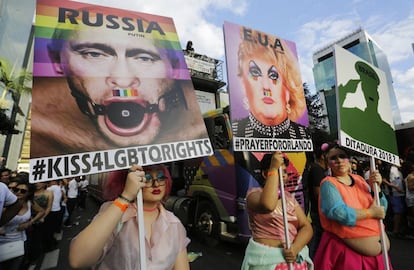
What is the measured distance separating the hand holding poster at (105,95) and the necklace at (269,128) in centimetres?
65

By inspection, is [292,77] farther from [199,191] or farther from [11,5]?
[11,5]

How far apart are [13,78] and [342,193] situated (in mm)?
13961

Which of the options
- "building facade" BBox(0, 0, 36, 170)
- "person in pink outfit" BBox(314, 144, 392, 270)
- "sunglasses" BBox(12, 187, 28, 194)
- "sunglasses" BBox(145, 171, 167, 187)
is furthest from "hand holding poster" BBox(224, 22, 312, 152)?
"building facade" BBox(0, 0, 36, 170)

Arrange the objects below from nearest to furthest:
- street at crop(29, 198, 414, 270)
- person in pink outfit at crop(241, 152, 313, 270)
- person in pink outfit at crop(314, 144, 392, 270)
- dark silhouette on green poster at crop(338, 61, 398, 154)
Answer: person in pink outfit at crop(241, 152, 313, 270) < person in pink outfit at crop(314, 144, 392, 270) < dark silhouette on green poster at crop(338, 61, 398, 154) < street at crop(29, 198, 414, 270)

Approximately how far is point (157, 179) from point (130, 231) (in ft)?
1.01

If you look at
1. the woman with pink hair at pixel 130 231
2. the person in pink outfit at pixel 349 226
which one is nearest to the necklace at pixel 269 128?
the person in pink outfit at pixel 349 226

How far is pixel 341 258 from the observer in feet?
7.02

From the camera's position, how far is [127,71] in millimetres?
1546

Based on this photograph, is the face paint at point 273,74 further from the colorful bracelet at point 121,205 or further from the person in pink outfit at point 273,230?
the colorful bracelet at point 121,205

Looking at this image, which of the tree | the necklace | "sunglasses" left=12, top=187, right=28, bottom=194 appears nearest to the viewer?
the necklace

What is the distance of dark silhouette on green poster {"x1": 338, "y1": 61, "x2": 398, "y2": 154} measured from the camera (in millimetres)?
2281

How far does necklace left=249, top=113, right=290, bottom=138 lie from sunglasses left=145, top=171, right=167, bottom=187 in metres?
0.88

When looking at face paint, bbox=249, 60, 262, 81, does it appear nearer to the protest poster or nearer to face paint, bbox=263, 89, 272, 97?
face paint, bbox=263, 89, 272, 97

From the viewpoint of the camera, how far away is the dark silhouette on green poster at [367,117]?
89.8 inches
